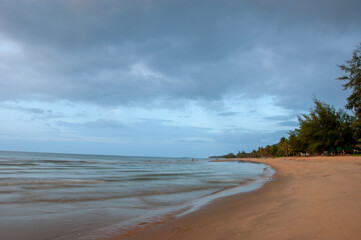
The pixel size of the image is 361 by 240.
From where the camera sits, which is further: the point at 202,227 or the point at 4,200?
the point at 4,200

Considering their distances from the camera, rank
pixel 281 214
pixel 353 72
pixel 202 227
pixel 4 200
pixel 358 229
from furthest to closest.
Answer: pixel 353 72, pixel 4 200, pixel 281 214, pixel 202 227, pixel 358 229

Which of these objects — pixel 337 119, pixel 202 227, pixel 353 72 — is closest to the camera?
pixel 202 227

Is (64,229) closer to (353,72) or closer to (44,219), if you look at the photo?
(44,219)

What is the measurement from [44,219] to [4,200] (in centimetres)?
354

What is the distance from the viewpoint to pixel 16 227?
15.8 feet

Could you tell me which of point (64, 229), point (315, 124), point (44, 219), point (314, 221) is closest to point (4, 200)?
point (44, 219)

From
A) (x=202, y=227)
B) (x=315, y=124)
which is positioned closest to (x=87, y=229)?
(x=202, y=227)

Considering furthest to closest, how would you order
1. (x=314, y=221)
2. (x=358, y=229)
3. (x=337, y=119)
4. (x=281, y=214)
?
(x=337, y=119) → (x=281, y=214) → (x=314, y=221) → (x=358, y=229)

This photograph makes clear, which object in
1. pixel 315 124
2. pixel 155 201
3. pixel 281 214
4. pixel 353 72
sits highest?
pixel 353 72

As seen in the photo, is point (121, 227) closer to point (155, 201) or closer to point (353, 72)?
point (155, 201)

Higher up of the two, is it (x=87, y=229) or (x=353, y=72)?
(x=353, y=72)

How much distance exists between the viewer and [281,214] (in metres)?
4.80

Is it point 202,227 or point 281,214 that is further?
point 281,214

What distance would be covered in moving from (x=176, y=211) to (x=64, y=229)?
2955mm
